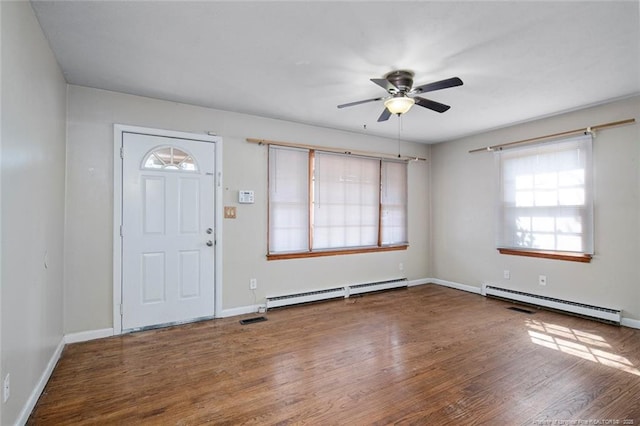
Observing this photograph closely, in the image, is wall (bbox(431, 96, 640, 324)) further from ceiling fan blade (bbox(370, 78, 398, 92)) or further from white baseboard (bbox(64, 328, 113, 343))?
white baseboard (bbox(64, 328, 113, 343))

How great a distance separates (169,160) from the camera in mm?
3582

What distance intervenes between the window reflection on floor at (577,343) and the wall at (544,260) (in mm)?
747

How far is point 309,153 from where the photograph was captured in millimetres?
4504

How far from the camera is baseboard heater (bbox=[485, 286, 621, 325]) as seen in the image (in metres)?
3.59

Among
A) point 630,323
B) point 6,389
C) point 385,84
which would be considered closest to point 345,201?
point 385,84

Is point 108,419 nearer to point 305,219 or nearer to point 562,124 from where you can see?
point 305,219

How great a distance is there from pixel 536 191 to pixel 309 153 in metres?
3.17

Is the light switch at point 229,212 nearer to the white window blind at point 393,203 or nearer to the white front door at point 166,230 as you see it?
the white front door at point 166,230

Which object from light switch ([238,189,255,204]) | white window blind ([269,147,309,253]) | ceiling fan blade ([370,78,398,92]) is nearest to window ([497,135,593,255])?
ceiling fan blade ([370,78,398,92])

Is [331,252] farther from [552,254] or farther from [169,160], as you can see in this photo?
[552,254]

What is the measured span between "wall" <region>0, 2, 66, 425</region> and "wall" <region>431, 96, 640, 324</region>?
17.4 ft

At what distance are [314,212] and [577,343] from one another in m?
3.27

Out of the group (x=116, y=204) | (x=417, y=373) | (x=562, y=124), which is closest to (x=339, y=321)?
(x=417, y=373)

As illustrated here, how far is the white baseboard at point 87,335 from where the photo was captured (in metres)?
3.07
